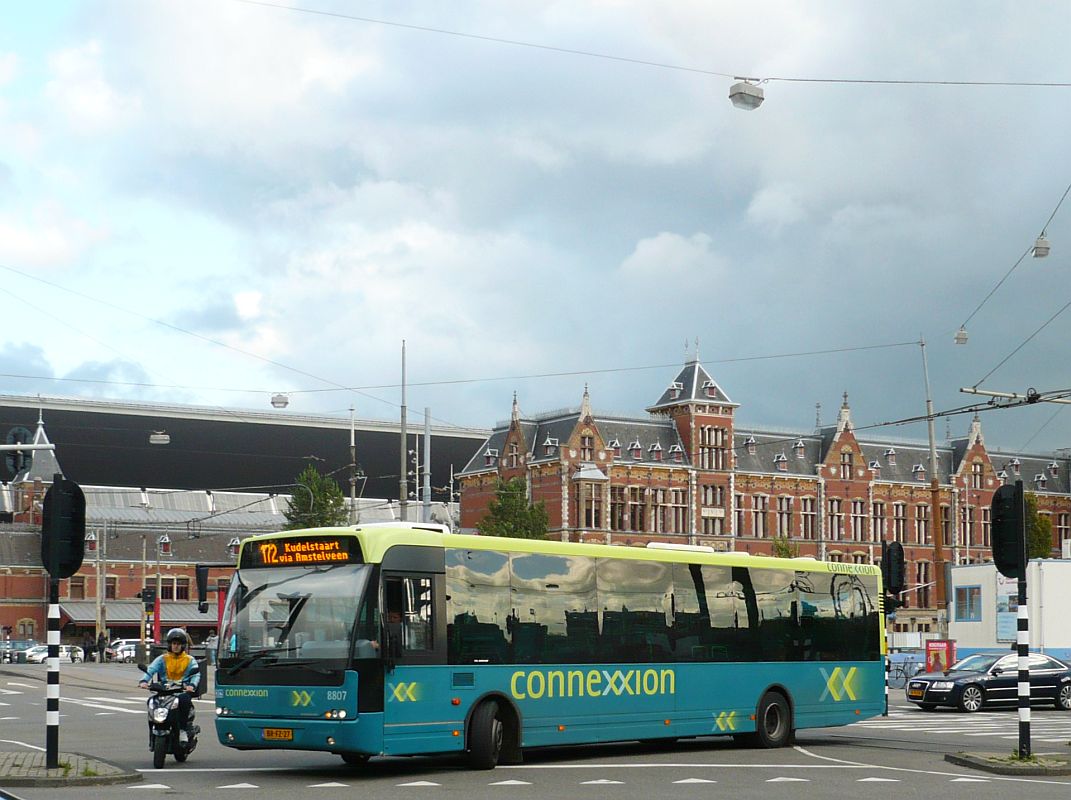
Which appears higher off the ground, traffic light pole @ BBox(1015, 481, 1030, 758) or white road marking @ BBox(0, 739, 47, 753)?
traffic light pole @ BBox(1015, 481, 1030, 758)

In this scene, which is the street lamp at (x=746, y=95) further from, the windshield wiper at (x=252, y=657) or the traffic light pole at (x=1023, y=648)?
the windshield wiper at (x=252, y=657)

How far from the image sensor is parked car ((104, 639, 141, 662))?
8200cm

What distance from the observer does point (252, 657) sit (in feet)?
56.6

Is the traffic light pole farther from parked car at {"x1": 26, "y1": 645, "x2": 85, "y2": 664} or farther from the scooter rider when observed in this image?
parked car at {"x1": 26, "y1": 645, "x2": 85, "y2": 664}

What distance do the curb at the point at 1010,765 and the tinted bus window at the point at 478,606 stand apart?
225 inches

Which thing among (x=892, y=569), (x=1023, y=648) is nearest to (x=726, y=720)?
(x=1023, y=648)

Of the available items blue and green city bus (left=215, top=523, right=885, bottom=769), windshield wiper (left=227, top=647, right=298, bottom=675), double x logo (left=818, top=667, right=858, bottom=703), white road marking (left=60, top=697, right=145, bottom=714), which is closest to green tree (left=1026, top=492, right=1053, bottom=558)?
white road marking (left=60, top=697, right=145, bottom=714)

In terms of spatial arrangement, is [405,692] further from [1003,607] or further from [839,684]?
[1003,607]

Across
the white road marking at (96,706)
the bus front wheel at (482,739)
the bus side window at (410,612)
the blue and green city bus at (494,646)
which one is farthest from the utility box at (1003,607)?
the bus side window at (410,612)

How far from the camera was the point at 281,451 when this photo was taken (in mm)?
129500

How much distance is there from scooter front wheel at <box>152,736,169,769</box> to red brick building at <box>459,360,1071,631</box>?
69.1 metres

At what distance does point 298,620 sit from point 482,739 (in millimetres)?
2507

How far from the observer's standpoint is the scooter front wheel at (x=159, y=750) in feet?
58.9

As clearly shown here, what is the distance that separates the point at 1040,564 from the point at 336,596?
3230 centimetres
